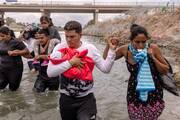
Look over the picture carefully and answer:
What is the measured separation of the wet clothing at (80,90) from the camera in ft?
18.1

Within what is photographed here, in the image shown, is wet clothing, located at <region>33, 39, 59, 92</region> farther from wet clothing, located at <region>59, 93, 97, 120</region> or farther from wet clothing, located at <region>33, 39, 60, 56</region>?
wet clothing, located at <region>59, 93, 97, 120</region>

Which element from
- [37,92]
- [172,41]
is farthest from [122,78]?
[172,41]

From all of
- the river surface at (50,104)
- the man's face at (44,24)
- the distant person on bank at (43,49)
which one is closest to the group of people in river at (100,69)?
the river surface at (50,104)

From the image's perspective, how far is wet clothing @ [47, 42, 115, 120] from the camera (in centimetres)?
551

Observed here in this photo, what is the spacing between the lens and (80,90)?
554 centimetres

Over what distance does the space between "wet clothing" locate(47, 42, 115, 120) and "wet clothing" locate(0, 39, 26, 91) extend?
13.2 feet

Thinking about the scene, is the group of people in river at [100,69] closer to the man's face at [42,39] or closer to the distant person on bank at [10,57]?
the man's face at [42,39]

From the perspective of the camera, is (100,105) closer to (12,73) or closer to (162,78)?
(12,73)

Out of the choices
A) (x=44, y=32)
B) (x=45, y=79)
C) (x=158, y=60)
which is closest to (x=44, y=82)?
(x=45, y=79)

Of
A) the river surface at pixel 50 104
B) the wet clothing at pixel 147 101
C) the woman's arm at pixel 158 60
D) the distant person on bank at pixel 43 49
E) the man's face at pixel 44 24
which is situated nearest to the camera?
the woman's arm at pixel 158 60

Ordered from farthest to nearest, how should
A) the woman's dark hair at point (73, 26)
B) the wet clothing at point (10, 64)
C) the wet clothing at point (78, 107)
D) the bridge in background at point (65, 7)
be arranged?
the bridge in background at point (65, 7) → the wet clothing at point (10, 64) → the wet clothing at point (78, 107) → the woman's dark hair at point (73, 26)

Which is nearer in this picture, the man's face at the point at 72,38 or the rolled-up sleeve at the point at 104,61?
the man's face at the point at 72,38

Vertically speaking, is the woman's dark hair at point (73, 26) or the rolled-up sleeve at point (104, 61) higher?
the woman's dark hair at point (73, 26)

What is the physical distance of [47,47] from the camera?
9281 millimetres
